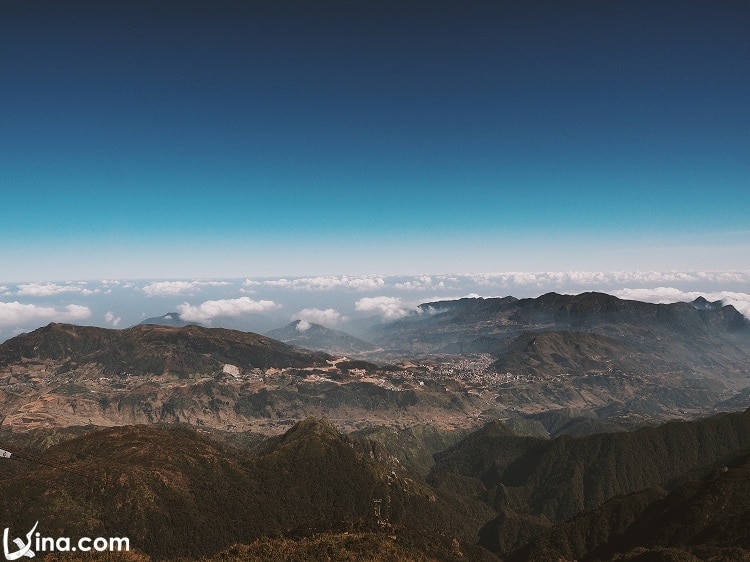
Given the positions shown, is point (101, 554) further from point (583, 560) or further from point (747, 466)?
point (747, 466)

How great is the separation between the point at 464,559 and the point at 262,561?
361 feet

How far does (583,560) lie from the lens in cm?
19850

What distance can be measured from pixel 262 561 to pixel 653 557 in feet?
373

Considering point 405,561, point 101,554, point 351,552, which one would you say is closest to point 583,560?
point 405,561

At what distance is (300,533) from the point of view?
163375 millimetres

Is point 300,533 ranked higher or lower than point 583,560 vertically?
higher

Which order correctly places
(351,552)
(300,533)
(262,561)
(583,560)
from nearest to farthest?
(262,561) < (351,552) < (300,533) < (583,560)

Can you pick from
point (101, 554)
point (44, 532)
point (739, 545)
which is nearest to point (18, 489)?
point (44, 532)

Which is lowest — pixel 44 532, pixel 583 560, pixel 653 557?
pixel 583 560

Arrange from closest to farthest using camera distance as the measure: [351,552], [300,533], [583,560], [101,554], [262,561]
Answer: [101,554], [262,561], [351,552], [300,533], [583,560]

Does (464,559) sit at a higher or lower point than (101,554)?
lower

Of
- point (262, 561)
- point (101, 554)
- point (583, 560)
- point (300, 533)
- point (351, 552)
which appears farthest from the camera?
point (583, 560)

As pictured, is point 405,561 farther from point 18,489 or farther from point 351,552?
point 18,489

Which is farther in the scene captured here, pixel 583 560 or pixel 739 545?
pixel 583 560
